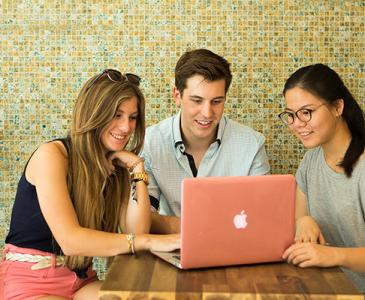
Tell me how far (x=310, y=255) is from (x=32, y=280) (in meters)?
0.95

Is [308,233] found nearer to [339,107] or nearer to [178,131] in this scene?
[339,107]

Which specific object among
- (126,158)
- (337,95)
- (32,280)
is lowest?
(32,280)

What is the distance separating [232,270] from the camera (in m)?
1.70

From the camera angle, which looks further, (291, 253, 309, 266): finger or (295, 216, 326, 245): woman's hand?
(295, 216, 326, 245): woman's hand

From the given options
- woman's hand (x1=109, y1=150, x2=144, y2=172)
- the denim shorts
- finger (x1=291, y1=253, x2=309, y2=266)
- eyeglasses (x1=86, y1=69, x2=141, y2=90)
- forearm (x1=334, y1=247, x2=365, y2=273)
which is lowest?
the denim shorts

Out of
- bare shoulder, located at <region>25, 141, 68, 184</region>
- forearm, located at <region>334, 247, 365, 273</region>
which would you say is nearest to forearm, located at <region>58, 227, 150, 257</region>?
bare shoulder, located at <region>25, 141, 68, 184</region>

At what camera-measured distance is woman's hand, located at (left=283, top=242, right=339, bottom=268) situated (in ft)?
5.70

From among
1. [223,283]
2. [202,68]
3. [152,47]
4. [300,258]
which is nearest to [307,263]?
[300,258]

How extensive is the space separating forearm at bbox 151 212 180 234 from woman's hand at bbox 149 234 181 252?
323 mm

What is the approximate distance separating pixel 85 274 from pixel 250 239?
2.34 feet

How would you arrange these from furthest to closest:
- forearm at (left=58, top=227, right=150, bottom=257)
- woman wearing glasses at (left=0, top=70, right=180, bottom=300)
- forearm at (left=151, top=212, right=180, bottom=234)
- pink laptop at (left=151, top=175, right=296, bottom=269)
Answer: forearm at (left=151, top=212, right=180, bottom=234) < woman wearing glasses at (left=0, top=70, right=180, bottom=300) < forearm at (left=58, top=227, right=150, bottom=257) < pink laptop at (left=151, top=175, right=296, bottom=269)

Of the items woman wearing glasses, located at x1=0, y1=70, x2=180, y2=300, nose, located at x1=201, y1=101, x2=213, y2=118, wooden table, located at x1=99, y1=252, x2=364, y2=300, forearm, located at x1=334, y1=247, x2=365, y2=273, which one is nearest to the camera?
wooden table, located at x1=99, y1=252, x2=364, y2=300

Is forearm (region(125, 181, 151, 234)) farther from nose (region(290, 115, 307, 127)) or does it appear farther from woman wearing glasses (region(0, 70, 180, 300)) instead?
nose (region(290, 115, 307, 127))

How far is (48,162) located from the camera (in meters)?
2.03
